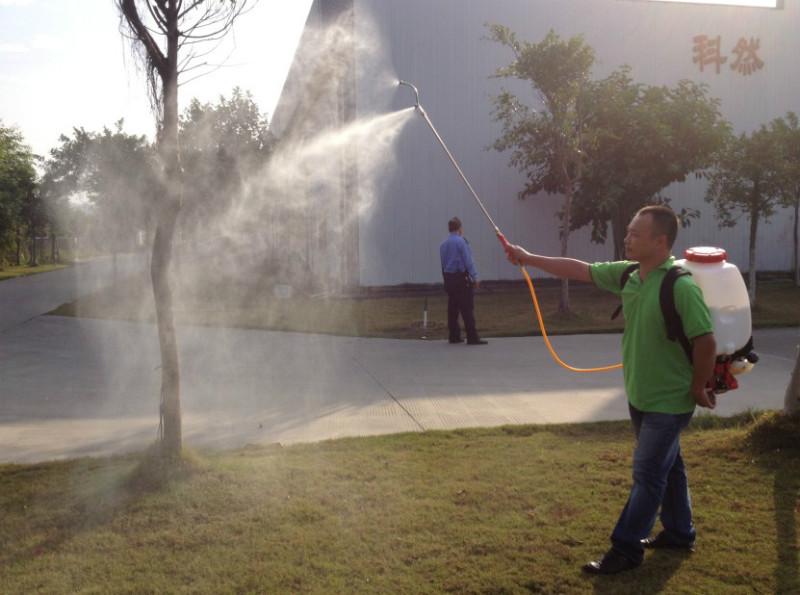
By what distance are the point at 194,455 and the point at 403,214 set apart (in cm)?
1571

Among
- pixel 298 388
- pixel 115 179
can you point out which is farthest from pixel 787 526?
pixel 115 179

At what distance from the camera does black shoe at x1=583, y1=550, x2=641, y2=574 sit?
11.9 feet

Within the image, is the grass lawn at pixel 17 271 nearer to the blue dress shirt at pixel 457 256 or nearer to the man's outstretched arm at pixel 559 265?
the blue dress shirt at pixel 457 256

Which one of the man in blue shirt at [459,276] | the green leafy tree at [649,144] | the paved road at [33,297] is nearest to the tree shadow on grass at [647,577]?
the man in blue shirt at [459,276]

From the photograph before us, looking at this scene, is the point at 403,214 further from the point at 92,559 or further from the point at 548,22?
the point at 92,559

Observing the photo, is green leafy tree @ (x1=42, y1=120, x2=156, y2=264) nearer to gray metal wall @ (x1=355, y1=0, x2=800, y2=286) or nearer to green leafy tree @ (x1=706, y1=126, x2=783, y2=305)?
gray metal wall @ (x1=355, y1=0, x2=800, y2=286)

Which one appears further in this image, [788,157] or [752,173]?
[788,157]

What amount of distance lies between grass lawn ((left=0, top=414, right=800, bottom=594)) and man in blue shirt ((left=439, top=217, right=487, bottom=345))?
17.6 ft

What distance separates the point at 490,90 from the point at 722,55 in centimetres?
724

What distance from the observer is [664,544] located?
12.9 ft

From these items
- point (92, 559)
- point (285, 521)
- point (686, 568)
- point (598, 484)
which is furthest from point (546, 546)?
point (92, 559)

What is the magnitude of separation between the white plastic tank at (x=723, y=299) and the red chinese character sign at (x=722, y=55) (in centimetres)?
2078

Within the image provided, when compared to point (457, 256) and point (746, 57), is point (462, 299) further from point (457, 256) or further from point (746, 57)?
point (746, 57)

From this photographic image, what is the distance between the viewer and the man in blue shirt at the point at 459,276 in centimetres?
1109
